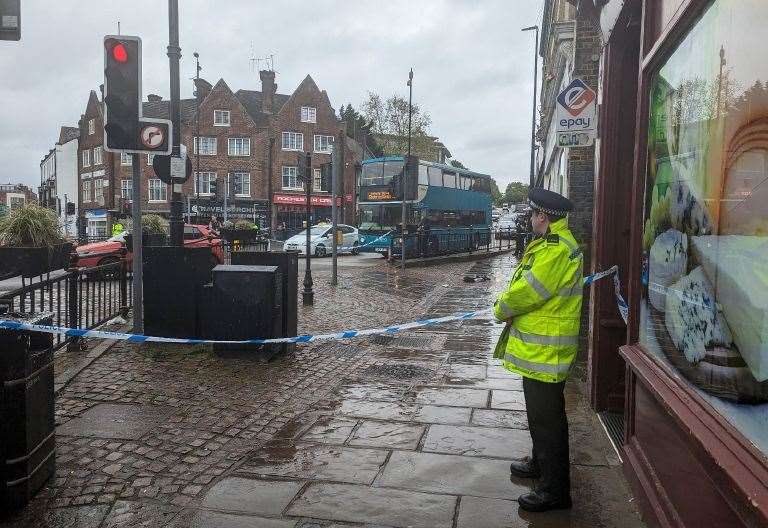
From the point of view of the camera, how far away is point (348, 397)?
5.79 metres

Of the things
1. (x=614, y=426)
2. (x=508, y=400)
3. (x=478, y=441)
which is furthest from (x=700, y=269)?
(x=508, y=400)

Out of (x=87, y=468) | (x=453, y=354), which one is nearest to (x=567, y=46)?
(x=453, y=354)

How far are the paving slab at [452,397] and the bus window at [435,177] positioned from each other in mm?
20840

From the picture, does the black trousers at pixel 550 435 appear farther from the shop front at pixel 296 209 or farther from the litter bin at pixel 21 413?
the shop front at pixel 296 209

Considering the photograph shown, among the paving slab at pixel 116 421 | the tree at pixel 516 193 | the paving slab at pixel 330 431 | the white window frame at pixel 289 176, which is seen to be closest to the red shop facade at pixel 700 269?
the paving slab at pixel 330 431

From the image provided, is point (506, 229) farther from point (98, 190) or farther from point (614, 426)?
point (614, 426)

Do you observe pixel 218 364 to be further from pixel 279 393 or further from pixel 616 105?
pixel 616 105

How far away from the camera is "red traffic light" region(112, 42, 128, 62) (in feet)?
22.7

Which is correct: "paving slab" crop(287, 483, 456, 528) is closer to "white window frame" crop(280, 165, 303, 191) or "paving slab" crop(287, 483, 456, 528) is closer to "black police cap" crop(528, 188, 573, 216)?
"black police cap" crop(528, 188, 573, 216)

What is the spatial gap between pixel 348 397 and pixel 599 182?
2861 millimetres

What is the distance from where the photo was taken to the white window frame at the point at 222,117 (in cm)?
5047

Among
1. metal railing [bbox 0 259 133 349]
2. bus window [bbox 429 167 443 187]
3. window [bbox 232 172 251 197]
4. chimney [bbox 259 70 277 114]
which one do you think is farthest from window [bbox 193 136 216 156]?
metal railing [bbox 0 259 133 349]

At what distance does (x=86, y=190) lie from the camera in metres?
57.6

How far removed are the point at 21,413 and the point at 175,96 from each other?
19.6ft
